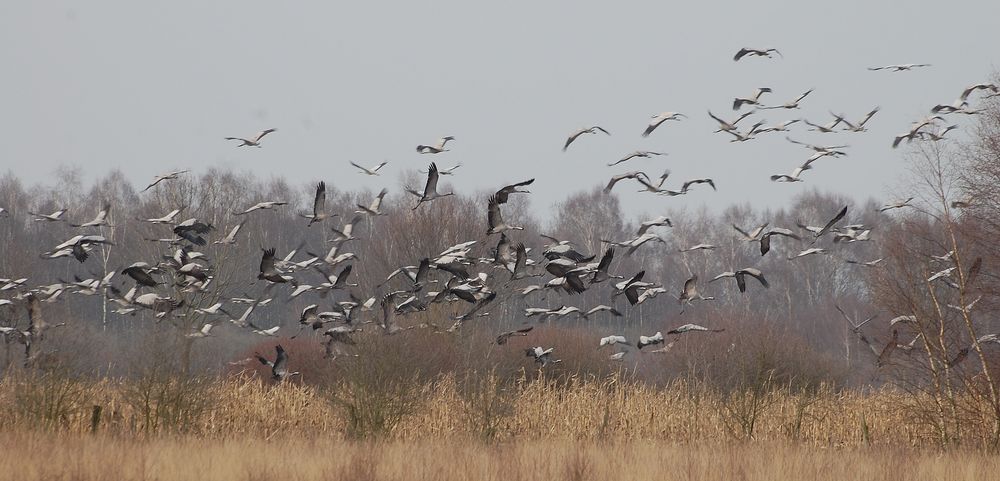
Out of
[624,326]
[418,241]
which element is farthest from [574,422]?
[624,326]

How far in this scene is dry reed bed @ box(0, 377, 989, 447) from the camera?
2119 cm

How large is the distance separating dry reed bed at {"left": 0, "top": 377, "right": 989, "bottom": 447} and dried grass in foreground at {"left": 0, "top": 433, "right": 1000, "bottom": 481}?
3.52 meters

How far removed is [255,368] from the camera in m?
32.0

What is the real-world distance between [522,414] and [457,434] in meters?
2.42

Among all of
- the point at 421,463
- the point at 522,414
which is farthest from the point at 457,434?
the point at 421,463

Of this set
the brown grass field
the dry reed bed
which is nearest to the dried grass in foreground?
the brown grass field

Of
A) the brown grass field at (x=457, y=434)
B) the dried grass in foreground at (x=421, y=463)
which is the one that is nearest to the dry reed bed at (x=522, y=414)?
the brown grass field at (x=457, y=434)

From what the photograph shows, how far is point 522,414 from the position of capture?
24.3m

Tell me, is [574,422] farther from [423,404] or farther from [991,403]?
[991,403]

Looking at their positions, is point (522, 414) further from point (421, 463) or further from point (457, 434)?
point (421, 463)

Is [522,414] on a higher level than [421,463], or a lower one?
lower

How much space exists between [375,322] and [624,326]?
47.1 meters

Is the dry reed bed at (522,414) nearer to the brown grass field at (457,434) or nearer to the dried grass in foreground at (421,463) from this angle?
the brown grass field at (457,434)

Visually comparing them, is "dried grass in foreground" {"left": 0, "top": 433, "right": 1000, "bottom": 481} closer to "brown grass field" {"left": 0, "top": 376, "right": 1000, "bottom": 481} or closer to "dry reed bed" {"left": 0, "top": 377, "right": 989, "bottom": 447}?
"brown grass field" {"left": 0, "top": 376, "right": 1000, "bottom": 481}
